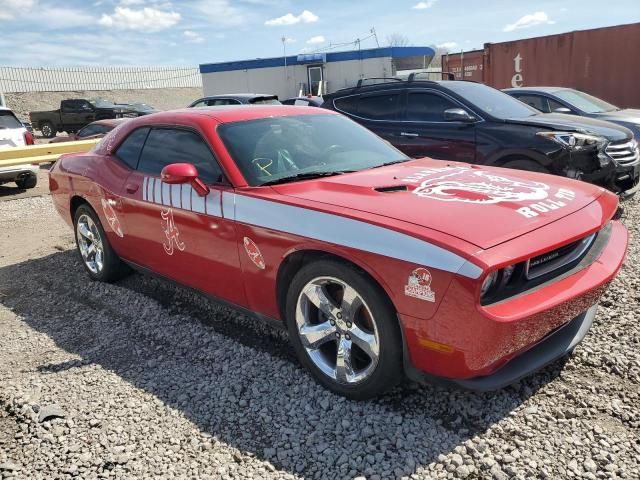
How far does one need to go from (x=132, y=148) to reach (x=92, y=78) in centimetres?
4147

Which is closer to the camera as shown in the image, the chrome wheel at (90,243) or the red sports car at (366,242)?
the red sports car at (366,242)

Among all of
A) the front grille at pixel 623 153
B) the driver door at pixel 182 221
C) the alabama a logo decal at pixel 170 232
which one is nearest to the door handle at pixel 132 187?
the driver door at pixel 182 221

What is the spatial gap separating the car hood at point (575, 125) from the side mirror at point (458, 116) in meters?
0.45

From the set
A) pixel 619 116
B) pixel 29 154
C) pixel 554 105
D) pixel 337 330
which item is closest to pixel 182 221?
pixel 337 330

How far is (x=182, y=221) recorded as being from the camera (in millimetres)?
3623

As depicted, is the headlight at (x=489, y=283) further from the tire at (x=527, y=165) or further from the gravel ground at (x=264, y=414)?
the tire at (x=527, y=165)

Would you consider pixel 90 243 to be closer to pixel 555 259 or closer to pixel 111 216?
pixel 111 216

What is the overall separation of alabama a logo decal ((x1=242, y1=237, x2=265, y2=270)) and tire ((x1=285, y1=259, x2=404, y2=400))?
0.94ft

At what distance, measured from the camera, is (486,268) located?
86.1 inches

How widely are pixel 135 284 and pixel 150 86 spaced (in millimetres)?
42847

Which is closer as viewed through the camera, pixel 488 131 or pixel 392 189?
pixel 392 189

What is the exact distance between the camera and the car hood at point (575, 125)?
6.08m

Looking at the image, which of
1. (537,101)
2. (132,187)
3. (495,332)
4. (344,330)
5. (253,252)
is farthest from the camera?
(537,101)

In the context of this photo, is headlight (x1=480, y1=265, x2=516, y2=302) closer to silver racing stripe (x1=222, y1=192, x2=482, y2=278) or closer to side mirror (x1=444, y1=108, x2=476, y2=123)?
silver racing stripe (x1=222, y1=192, x2=482, y2=278)
